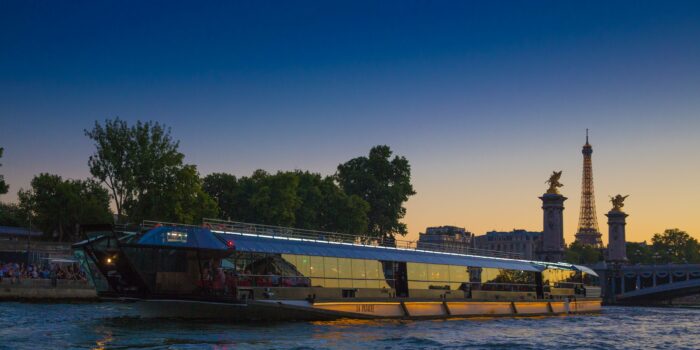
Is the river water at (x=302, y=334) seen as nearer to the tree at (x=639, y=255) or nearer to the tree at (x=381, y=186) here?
the tree at (x=381, y=186)

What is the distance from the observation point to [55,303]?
53.7m

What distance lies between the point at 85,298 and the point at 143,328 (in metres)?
27.7

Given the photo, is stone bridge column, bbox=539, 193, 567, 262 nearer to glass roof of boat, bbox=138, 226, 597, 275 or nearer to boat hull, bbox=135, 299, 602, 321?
glass roof of boat, bbox=138, 226, 597, 275

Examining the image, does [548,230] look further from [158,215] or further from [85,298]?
[85,298]

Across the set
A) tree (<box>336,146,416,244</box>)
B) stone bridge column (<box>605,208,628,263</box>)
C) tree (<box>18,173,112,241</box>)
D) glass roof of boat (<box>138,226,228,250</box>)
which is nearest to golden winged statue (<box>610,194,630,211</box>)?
stone bridge column (<box>605,208,628,263</box>)

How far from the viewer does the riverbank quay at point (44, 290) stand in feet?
174

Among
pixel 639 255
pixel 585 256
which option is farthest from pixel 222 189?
pixel 639 255

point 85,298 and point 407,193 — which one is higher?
point 407,193

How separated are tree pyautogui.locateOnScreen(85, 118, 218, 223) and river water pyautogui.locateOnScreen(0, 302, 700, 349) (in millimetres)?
26548

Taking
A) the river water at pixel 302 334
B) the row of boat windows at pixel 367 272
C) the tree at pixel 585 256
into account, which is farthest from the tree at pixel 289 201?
the tree at pixel 585 256

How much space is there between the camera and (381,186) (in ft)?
343

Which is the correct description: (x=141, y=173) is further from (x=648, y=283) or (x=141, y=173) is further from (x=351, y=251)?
(x=648, y=283)

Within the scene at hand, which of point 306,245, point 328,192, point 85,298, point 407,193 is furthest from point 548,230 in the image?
point 306,245

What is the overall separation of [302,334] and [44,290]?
92.9 feet
